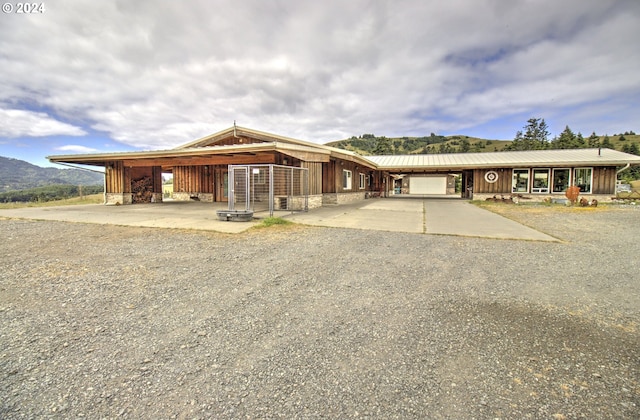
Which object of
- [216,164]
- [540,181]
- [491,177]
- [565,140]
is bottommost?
[540,181]

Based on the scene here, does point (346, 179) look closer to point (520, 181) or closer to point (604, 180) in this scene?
point (520, 181)

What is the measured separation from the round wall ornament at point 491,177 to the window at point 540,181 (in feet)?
8.00

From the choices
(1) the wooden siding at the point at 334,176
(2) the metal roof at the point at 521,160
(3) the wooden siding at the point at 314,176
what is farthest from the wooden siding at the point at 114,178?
(2) the metal roof at the point at 521,160

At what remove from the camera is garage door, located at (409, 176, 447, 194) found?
117 feet

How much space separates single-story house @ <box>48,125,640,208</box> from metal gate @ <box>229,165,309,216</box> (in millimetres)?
704

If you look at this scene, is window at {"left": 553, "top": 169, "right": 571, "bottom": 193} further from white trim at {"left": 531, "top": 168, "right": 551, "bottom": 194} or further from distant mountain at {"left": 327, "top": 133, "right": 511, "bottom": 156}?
distant mountain at {"left": 327, "top": 133, "right": 511, "bottom": 156}

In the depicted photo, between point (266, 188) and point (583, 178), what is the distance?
72.1ft

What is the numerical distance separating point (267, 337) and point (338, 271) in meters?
2.07

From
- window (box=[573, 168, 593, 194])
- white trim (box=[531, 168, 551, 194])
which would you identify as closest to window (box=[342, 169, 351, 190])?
white trim (box=[531, 168, 551, 194])

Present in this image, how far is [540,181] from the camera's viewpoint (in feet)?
67.1

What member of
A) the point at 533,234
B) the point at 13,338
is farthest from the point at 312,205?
the point at 13,338

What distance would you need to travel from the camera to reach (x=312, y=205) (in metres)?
14.0

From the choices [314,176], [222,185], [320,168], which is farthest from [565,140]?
[222,185]

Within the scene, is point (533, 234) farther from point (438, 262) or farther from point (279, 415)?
point (279, 415)
